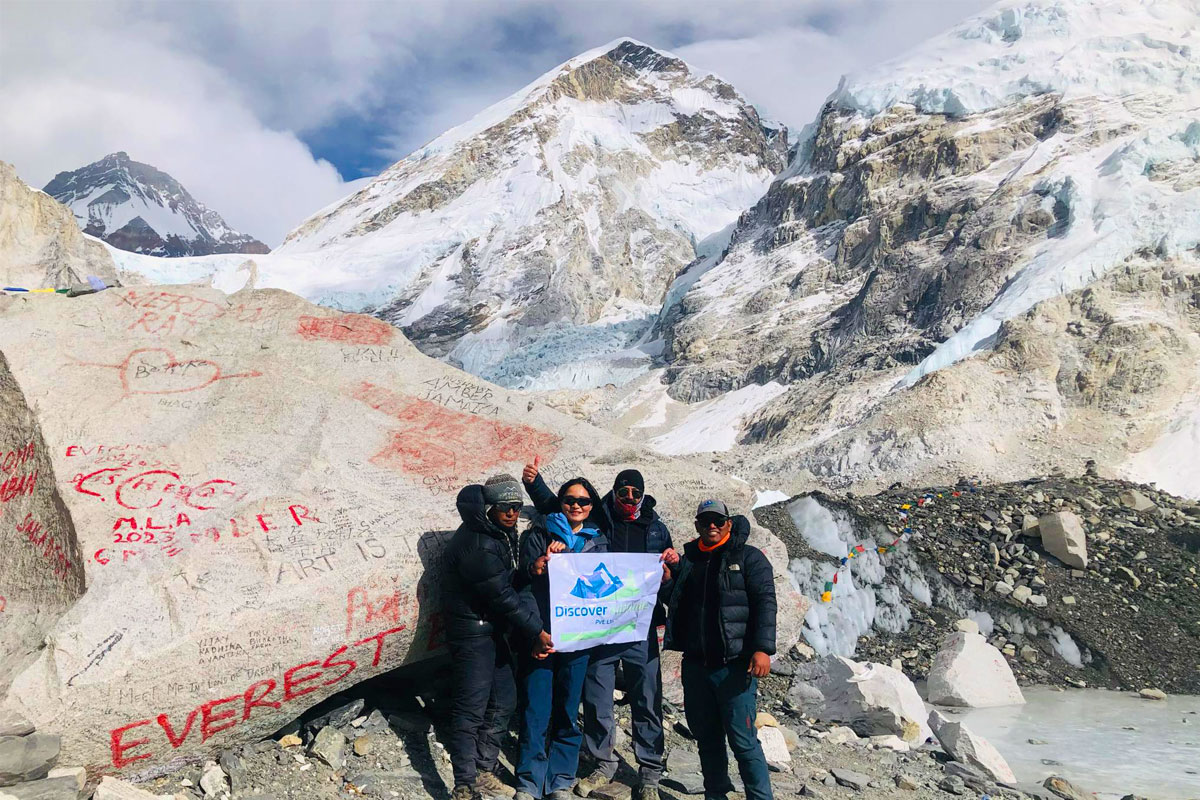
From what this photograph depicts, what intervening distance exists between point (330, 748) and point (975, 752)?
15.5ft

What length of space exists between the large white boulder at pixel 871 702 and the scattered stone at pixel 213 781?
16.0 ft

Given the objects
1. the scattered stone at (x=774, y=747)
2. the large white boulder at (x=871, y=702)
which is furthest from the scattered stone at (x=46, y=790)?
the large white boulder at (x=871, y=702)

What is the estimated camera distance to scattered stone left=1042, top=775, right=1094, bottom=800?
5925mm

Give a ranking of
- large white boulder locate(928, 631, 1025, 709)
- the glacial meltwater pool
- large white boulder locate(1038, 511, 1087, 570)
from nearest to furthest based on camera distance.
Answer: the glacial meltwater pool
large white boulder locate(928, 631, 1025, 709)
large white boulder locate(1038, 511, 1087, 570)

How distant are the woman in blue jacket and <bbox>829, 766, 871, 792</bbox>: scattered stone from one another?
2.04 metres

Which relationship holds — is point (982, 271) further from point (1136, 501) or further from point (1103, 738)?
point (1103, 738)

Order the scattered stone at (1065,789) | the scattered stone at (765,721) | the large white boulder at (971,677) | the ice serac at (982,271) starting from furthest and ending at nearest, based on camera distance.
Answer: the ice serac at (982,271) < the large white boulder at (971,677) < the scattered stone at (765,721) < the scattered stone at (1065,789)

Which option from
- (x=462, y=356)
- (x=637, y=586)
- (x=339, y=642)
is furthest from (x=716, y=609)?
(x=462, y=356)

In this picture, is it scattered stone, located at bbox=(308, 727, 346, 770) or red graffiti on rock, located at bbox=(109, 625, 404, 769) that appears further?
scattered stone, located at bbox=(308, 727, 346, 770)

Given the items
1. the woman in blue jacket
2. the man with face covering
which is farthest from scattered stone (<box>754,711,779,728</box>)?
the woman in blue jacket

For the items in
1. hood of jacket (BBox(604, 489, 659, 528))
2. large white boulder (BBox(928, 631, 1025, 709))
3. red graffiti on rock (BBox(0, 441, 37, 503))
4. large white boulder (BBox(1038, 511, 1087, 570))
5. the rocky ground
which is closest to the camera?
hood of jacket (BBox(604, 489, 659, 528))

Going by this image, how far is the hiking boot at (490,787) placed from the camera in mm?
4652

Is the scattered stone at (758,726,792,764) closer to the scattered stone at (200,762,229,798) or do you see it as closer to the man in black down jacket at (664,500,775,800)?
the man in black down jacket at (664,500,775,800)

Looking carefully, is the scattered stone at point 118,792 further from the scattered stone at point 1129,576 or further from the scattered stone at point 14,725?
the scattered stone at point 1129,576
